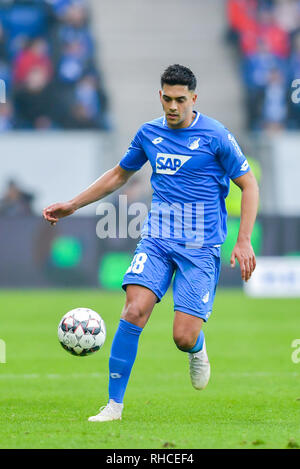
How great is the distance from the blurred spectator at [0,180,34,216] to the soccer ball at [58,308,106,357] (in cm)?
1174

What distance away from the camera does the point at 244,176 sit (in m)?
Result: 6.42

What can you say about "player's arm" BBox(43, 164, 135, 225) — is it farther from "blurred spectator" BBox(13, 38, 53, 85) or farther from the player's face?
"blurred spectator" BBox(13, 38, 53, 85)

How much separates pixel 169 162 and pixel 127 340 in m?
1.27

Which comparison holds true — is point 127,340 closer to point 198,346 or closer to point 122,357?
point 122,357

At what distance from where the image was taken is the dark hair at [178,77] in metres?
6.21

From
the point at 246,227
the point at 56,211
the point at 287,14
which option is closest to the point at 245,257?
the point at 246,227

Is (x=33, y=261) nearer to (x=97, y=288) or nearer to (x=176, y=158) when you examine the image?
Result: (x=97, y=288)

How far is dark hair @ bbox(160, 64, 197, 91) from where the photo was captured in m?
6.21

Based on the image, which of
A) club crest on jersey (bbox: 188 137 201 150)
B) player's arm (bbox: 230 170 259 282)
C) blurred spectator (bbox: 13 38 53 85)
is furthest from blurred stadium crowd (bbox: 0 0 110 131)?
player's arm (bbox: 230 170 259 282)

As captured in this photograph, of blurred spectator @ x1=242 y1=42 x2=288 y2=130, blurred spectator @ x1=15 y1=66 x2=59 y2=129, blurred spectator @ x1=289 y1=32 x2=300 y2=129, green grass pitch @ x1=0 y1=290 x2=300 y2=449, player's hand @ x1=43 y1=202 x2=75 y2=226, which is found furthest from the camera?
blurred spectator @ x1=242 y1=42 x2=288 y2=130

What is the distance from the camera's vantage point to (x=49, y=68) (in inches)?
839

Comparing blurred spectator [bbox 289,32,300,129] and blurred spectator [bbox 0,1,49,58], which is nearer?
blurred spectator [bbox 289,32,300,129]

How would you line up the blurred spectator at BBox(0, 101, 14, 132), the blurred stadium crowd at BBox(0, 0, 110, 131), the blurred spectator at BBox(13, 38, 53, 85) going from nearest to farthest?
the blurred spectator at BBox(0, 101, 14, 132) < the blurred stadium crowd at BBox(0, 0, 110, 131) < the blurred spectator at BBox(13, 38, 53, 85)

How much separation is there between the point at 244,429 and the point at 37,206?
46.7 feet
